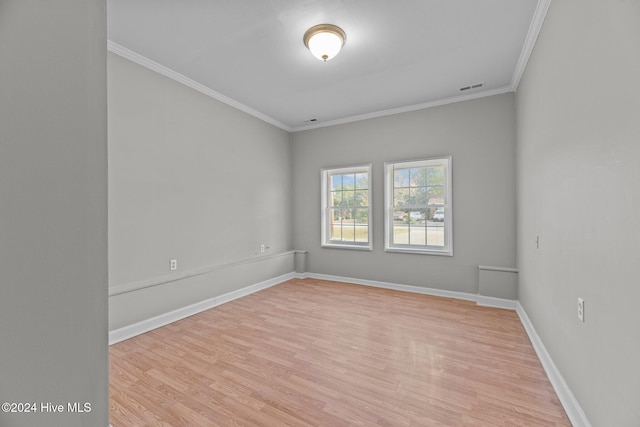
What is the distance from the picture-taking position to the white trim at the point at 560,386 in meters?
1.55

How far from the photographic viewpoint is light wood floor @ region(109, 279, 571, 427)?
167cm

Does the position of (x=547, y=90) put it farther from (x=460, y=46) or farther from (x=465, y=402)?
(x=465, y=402)

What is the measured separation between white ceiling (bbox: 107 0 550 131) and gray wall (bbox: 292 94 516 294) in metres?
0.33

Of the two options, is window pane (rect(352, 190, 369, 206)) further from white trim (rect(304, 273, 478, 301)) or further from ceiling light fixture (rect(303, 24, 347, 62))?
ceiling light fixture (rect(303, 24, 347, 62))

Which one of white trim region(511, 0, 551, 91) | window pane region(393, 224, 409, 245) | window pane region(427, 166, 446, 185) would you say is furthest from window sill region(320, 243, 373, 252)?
white trim region(511, 0, 551, 91)

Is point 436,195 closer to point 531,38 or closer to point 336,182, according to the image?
point 336,182

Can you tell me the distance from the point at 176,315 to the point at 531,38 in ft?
14.9

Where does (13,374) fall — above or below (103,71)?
below

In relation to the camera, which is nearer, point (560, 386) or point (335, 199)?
point (560, 386)

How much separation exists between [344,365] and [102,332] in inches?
74.3

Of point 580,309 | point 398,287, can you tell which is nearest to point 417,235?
point 398,287

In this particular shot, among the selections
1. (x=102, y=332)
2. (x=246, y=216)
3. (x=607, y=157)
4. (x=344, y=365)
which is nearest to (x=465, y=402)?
(x=344, y=365)

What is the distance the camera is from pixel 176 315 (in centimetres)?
315

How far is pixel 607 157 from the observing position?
129 cm
